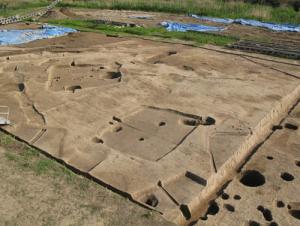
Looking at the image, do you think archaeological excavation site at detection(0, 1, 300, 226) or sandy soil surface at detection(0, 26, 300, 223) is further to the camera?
sandy soil surface at detection(0, 26, 300, 223)

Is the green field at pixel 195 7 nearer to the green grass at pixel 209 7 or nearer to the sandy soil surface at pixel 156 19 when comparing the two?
the green grass at pixel 209 7

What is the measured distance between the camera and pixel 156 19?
25.1 meters

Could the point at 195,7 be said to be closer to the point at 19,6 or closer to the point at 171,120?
the point at 19,6

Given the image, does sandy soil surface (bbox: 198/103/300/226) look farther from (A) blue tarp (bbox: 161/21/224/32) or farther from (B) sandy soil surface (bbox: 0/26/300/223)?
(A) blue tarp (bbox: 161/21/224/32)

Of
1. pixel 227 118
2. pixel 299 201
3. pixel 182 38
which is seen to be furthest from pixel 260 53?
pixel 299 201

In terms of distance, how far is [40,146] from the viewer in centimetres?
927

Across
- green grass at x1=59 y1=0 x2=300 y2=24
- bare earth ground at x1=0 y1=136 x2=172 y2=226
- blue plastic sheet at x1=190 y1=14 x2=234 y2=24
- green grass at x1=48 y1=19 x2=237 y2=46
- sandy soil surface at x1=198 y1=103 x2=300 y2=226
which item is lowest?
sandy soil surface at x1=198 y1=103 x2=300 y2=226

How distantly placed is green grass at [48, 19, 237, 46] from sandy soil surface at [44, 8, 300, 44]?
1.30 metres

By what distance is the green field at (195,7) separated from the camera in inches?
979

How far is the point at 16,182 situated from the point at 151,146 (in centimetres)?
308

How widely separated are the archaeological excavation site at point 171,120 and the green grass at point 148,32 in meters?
1.39

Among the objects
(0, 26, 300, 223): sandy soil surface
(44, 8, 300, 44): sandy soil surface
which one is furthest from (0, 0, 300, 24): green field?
(0, 26, 300, 223): sandy soil surface

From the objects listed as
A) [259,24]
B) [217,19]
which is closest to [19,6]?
[217,19]

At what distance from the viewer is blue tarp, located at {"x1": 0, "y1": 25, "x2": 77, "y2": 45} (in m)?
19.1
